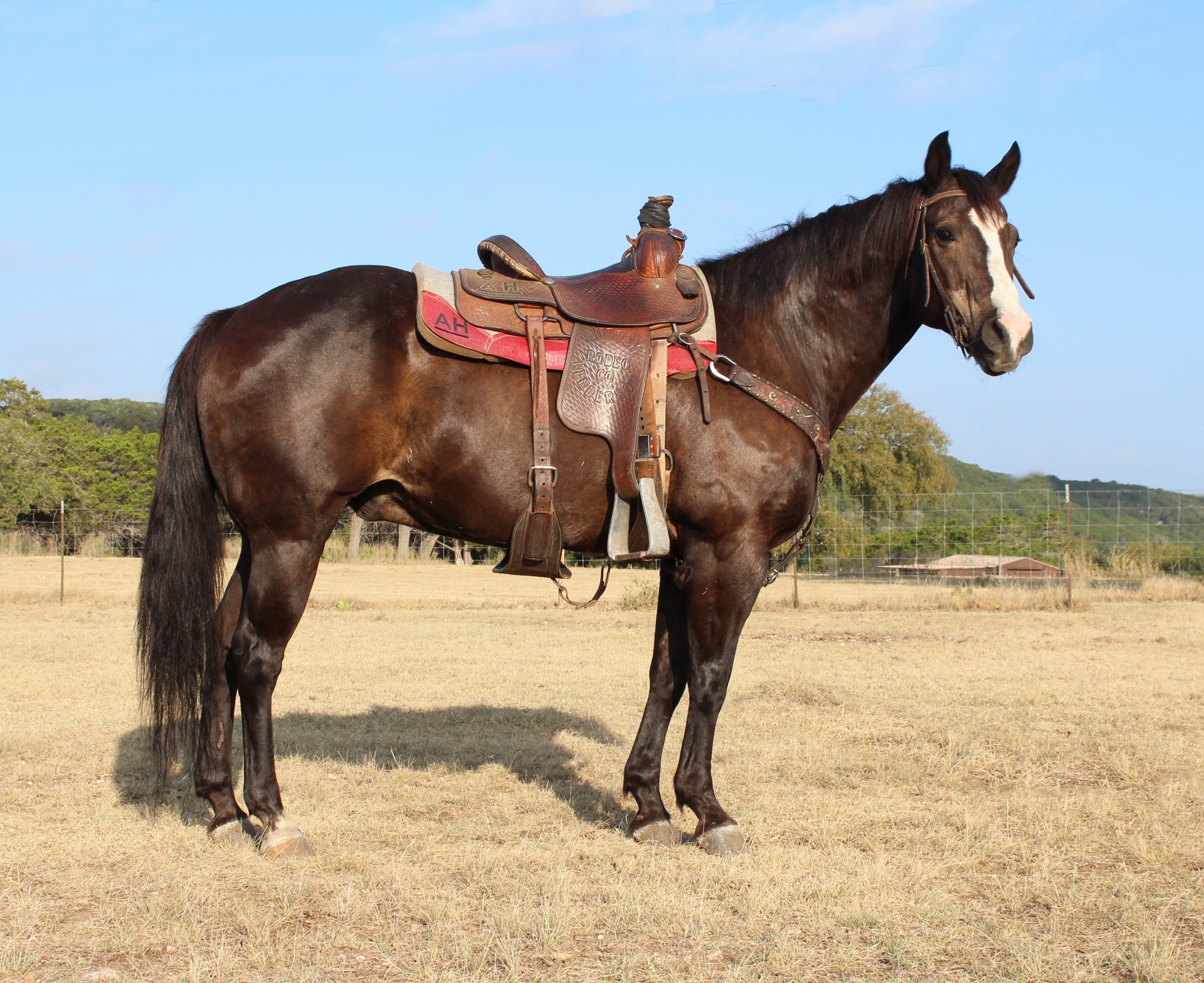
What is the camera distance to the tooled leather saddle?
391 cm

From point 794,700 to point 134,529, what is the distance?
2298 cm

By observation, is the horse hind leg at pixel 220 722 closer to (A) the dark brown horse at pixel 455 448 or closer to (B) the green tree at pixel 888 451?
(A) the dark brown horse at pixel 455 448

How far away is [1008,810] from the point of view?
443 centimetres

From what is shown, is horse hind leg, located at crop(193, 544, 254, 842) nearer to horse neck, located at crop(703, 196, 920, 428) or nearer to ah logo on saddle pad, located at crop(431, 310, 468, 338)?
ah logo on saddle pad, located at crop(431, 310, 468, 338)

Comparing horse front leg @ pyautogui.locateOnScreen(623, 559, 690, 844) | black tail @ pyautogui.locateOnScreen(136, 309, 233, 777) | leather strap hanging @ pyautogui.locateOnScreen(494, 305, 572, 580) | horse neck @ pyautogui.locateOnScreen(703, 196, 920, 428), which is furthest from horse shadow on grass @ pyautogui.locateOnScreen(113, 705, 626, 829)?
horse neck @ pyautogui.locateOnScreen(703, 196, 920, 428)

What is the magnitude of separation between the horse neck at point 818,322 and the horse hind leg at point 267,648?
6.54ft

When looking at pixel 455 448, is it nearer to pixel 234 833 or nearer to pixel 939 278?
pixel 234 833

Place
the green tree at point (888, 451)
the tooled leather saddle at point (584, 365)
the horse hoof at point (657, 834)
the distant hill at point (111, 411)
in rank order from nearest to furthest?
1. the tooled leather saddle at point (584, 365)
2. the horse hoof at point (657, 834)
3. the green tree at point (888, 451)
4. the distant hill at point (111, 411)

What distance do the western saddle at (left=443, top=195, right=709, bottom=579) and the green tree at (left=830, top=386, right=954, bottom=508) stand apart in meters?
29.4

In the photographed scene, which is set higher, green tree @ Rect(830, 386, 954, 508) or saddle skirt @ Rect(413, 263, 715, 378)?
green tree @ Rect(830, 386, 954, 508)

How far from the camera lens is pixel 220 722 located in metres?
4.21

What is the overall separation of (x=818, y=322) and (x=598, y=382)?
1.07 meters

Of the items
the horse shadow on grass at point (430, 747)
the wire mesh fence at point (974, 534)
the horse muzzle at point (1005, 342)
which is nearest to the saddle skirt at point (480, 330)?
the horse muzzle at point (1005, 342)

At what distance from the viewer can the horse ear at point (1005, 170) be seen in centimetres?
409
